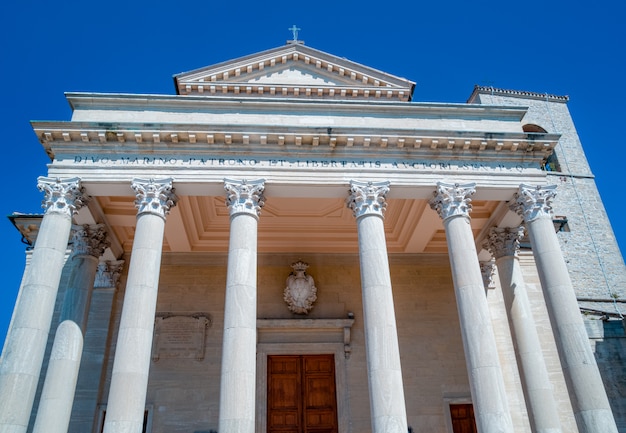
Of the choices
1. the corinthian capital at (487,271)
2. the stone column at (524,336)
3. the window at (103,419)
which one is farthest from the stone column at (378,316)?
the window at (103,419)

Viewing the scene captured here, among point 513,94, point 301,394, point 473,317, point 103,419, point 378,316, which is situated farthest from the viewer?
point 513,94

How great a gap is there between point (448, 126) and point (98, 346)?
1475 cm

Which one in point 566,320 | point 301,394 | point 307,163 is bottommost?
point 301,394

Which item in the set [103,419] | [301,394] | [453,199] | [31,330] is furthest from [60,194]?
[453,199]

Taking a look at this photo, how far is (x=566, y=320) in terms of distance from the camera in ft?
47.9

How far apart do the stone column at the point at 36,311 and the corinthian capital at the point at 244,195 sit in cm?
454

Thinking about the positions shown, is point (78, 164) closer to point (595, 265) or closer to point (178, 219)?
point (178, 219)

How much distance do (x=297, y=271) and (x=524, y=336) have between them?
864 centimetres

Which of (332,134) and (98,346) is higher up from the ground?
(332,134)

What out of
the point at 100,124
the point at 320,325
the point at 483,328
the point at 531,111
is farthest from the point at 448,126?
the point at 531,111

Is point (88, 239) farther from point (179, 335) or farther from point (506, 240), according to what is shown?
point (506, 240)

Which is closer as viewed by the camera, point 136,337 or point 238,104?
point 136,337

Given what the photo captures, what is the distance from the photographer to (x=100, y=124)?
1564cm

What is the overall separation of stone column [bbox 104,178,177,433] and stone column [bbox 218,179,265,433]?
2004 millimetres
